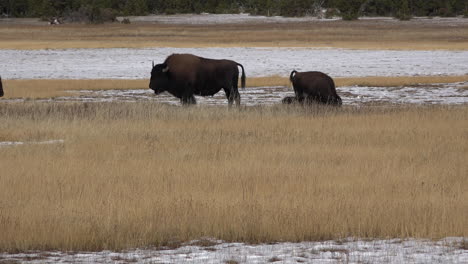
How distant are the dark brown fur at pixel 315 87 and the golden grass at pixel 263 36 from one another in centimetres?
2285

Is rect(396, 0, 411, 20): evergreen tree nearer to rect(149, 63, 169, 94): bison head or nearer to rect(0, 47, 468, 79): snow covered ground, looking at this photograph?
rect(0, 47, 468, 79): snow covered ground

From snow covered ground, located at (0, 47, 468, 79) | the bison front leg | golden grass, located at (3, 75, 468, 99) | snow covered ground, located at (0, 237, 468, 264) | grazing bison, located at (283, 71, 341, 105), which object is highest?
snow covered ground, located at (0, 237, 468, 264)

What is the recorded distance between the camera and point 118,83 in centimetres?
2667

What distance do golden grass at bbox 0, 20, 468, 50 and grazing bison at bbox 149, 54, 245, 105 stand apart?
22.3m

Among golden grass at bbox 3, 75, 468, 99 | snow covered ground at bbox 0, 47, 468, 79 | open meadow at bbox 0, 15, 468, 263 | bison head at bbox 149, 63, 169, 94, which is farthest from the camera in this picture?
snow covered ground at bbox 0, 47, 468, 79

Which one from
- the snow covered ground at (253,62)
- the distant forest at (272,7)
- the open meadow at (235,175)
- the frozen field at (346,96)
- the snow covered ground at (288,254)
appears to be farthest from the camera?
the distant forest at (272,7)

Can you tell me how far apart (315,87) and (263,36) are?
33.4 meters

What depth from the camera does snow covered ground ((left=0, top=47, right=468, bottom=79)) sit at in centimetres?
3031

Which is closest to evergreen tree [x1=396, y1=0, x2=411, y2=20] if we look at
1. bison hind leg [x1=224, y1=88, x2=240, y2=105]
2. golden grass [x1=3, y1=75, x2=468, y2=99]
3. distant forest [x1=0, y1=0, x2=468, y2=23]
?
distant forest [x1=0, y1=0, x2=468, y2=23]

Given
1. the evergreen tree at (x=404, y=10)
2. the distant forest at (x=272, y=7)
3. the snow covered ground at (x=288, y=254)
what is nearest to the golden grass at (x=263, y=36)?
the evergreen tree at (x=404, y=10)

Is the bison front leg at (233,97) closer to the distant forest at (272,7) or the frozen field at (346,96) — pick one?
the frozen field at (346,96)

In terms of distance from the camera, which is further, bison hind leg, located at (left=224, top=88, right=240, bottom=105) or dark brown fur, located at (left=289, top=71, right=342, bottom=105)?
bison hind leg, located at (left=224, top=88, right=240, bottom=105)

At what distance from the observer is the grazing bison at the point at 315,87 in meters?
18.8

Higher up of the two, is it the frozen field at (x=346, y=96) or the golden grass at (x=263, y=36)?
the frozen field at (x=346, y=96)
